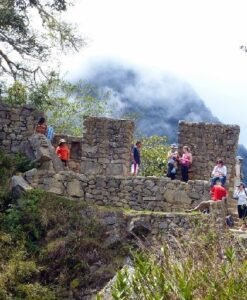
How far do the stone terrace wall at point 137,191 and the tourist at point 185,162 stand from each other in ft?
4.75

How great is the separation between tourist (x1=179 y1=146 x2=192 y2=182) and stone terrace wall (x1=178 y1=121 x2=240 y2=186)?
34 centimetres

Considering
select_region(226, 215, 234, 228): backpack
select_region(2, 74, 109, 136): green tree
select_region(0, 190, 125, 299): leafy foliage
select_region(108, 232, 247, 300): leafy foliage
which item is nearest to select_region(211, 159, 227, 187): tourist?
select_region(226, 215, 234, 228): backpack

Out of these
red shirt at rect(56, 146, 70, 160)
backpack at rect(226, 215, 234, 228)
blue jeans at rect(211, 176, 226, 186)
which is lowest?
backpack at rect(226, 215, 234, 228)

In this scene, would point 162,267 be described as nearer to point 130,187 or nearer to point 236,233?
point 236,233

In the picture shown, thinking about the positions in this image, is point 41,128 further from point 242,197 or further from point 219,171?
point 242,197

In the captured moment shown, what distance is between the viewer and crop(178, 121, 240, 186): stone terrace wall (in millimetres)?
19406

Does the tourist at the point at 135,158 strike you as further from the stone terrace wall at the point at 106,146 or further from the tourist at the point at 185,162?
the tourist at the point at 185,162

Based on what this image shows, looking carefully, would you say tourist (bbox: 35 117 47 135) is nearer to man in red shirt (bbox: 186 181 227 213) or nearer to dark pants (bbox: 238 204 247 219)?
man in red shirt (bbox: 186 181 227 213)

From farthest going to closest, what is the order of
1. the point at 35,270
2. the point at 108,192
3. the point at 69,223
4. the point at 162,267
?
the point at 108,192 < the point at 69,223 < the point at 35,270 < the point at 162,267

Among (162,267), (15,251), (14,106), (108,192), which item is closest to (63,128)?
(14,106)

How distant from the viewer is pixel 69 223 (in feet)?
52.2

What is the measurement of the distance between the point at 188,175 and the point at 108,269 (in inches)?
196

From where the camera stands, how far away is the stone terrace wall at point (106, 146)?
19.2 metres

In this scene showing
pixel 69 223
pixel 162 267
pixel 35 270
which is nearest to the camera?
pixel 162 267
